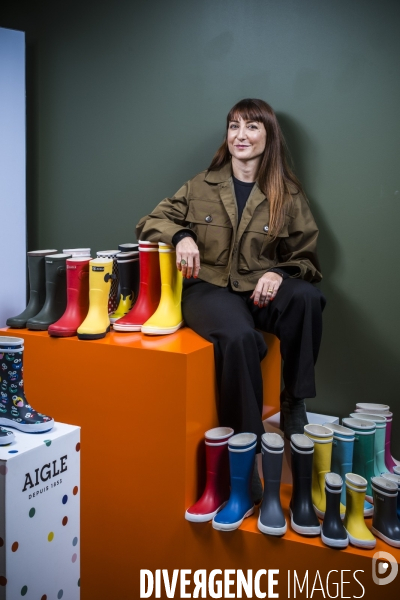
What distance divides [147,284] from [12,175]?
97 cm

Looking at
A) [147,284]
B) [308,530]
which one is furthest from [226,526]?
[147,284]

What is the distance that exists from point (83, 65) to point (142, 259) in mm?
1498

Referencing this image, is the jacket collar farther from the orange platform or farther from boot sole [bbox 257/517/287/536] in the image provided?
boot sole [bbox 257/517/287/536]

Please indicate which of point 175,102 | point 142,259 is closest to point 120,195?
point 175,102

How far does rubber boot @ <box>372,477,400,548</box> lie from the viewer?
2.03m

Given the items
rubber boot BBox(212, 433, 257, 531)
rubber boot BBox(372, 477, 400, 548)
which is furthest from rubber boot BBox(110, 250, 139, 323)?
rubber boot BBox(372, 477, 400, 548)

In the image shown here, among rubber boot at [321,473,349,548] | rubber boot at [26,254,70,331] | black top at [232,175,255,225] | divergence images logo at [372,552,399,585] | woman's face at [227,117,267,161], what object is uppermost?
woman's face at [227,117,267,161]

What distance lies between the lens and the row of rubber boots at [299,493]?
2043mm

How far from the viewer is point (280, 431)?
112 inches

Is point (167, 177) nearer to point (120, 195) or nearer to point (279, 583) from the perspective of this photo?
point (120, 195)

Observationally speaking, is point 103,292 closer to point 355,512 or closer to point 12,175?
point 12,175

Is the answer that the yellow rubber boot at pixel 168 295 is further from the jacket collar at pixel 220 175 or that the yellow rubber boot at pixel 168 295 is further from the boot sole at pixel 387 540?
the boot sole at pixel 387 540

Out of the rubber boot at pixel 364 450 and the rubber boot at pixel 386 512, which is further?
the rubber boot at pixel 364 450

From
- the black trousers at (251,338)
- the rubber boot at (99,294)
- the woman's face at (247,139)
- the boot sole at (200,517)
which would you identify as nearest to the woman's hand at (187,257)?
the black trousers at (251,338)
